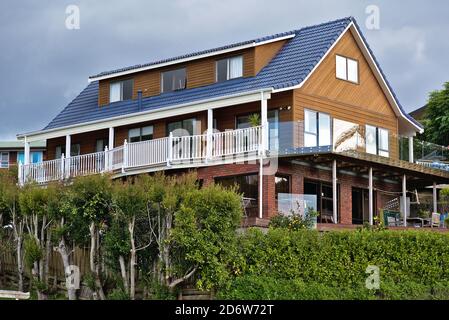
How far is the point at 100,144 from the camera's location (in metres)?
43.1

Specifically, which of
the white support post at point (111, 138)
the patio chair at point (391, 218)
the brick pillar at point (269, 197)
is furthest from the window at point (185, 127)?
the patio chair at point (391, 218)

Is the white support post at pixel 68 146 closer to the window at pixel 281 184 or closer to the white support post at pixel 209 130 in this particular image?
the white support post at pixel 209 130

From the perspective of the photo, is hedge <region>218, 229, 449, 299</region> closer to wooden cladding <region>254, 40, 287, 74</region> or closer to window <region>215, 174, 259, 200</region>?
window <region>215, 174, 259, 200</region>

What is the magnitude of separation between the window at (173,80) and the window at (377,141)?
7.92 meters

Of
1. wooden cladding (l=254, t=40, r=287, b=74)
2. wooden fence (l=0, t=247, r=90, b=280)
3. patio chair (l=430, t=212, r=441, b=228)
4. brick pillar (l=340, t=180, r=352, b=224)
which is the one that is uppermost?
wooden cladding (l=254, t=40, r=287, b=74)

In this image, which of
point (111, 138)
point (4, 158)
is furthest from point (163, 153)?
point (4, 158)

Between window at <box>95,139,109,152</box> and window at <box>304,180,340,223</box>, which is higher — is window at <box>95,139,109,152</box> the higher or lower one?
the higher one

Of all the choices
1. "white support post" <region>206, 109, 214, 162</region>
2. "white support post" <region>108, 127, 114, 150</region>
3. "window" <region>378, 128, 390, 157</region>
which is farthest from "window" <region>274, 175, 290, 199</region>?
"white support post" <region>108, 127, 114, 150</region>

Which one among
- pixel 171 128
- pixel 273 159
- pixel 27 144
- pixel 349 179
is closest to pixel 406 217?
pixel 349 179

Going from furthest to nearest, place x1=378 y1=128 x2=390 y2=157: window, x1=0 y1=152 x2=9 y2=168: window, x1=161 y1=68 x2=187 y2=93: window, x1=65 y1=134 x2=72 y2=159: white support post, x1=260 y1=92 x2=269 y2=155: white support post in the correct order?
x1=0 y1=152 x2=9 y2=168: window < x1=65 y1=134 x2=72 y2=159: white support post < x1=161 y1=68 x2=187 y2=93: window < x1=378 y1=128 x2=390 y2=157: window < x1=260 y1=92 x2=269 y2=155: white support post

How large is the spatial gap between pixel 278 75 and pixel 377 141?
16.6 ft

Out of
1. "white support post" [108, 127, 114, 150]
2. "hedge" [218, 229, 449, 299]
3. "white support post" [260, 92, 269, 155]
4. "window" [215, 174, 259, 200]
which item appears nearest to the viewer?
"hedge" [218, 229, 449, 299]

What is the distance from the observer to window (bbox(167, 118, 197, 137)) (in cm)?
3778

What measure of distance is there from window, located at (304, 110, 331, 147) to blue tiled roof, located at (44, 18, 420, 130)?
1.73m
